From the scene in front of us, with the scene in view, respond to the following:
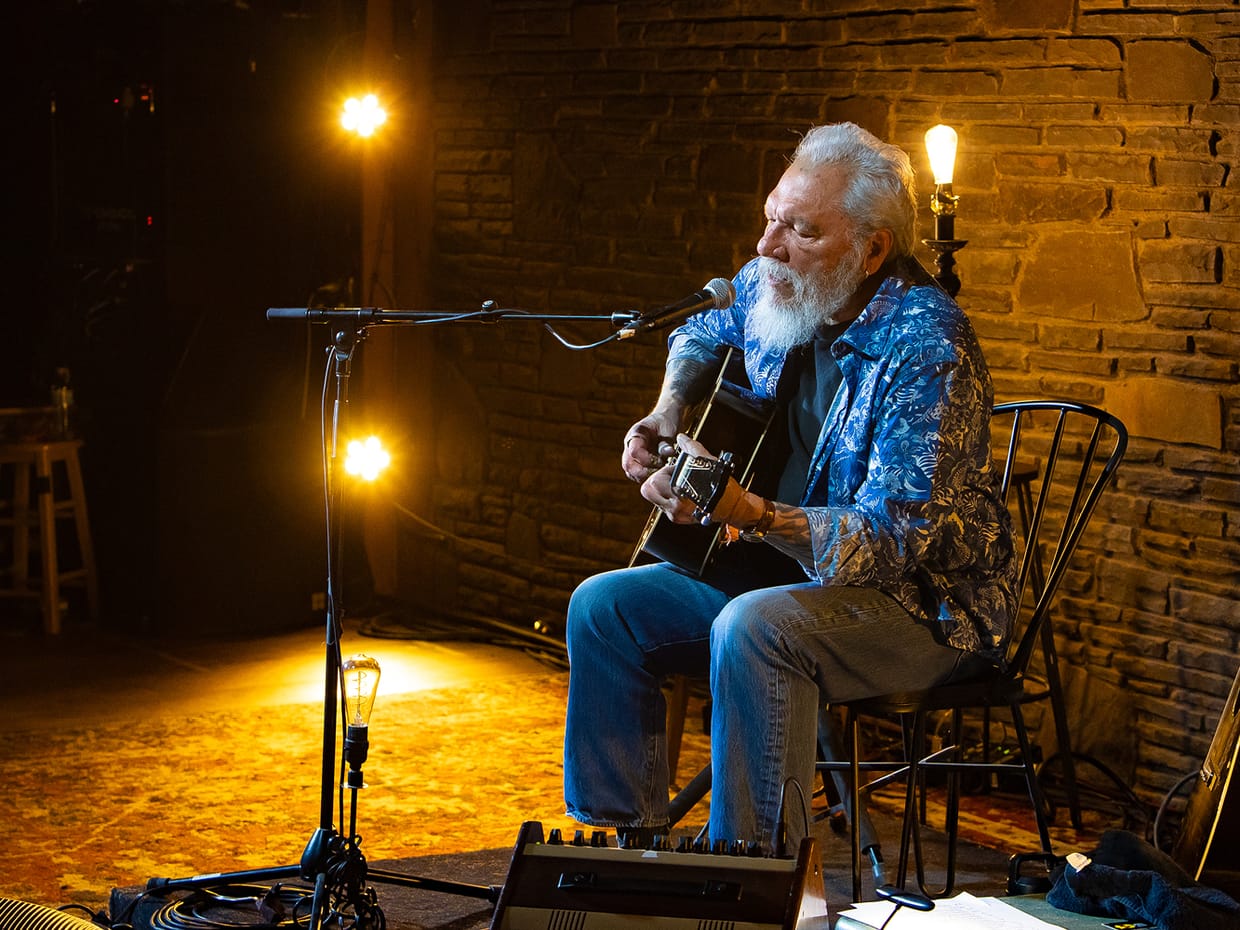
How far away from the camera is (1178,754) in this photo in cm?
381

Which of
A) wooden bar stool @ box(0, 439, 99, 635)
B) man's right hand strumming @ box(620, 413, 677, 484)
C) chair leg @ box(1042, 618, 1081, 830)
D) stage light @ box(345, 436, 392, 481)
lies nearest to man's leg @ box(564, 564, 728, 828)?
man's right hand strumming @ box(620, 413, 677, 484)

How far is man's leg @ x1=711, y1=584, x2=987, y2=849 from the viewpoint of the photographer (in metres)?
2.58

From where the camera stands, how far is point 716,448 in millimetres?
2938

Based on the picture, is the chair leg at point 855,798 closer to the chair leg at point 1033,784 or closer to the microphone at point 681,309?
the chair leg at point 1033,784

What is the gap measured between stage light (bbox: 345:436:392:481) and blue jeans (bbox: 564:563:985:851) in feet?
9.56

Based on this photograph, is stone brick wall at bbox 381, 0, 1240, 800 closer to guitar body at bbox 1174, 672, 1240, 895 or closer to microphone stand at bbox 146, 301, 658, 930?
guitar body at bbox 1174, 672, 1240, 895

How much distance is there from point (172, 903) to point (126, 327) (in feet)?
9.97

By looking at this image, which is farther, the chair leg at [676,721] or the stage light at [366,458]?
the stage light at [366,458]

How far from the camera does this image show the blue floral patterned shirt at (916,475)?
2.57 meters

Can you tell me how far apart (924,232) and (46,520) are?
306 cm

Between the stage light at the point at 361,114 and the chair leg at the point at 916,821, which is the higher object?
the stage light at the point at 361,114

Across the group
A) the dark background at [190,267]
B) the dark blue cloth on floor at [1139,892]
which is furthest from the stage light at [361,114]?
the dark blue cloth on floor at [1139,892]

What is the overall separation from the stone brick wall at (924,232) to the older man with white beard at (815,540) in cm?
119

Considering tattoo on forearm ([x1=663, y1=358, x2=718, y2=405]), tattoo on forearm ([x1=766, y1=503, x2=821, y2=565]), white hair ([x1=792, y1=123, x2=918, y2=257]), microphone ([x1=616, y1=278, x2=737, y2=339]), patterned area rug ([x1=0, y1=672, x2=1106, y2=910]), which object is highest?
white hair ([x1=792, y1=123, x2=918, y2=257])
